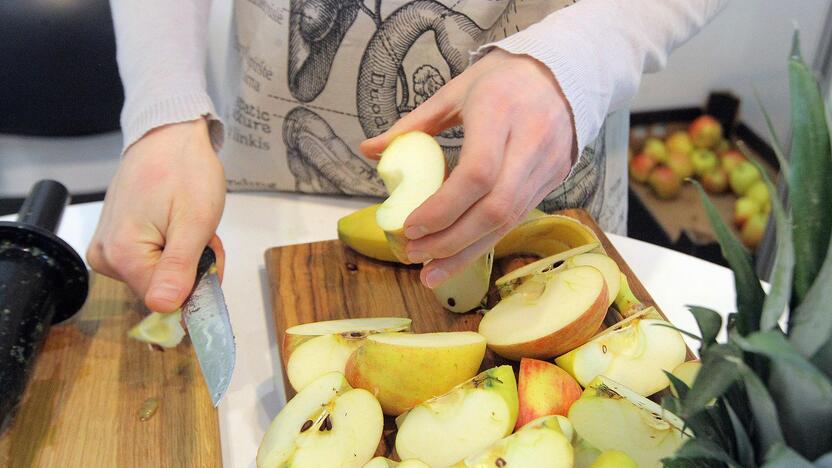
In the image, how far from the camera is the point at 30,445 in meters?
0.67

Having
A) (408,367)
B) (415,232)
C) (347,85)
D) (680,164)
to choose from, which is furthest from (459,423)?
(680,164)

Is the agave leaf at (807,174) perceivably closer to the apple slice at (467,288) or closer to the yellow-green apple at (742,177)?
the apple slice at (467,288)

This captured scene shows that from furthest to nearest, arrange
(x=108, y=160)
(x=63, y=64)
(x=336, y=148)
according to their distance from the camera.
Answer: (x=108, y=160) → (x=63, y=64) → (x=336, y=148)

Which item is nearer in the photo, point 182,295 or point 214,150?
point 182,295

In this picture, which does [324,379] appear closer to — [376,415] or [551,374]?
[376,415]

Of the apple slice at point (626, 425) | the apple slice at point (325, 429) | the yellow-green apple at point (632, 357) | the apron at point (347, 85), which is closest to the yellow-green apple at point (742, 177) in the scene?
the apron at point (347, 85)

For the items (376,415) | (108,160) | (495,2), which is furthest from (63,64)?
(376,415)

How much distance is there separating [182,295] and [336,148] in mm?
348

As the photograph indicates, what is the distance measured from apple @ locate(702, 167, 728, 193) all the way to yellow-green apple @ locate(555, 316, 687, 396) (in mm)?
1397

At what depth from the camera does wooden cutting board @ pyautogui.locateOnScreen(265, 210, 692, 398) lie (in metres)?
0.79

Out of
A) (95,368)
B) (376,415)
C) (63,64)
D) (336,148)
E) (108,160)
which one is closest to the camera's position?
(376,415)

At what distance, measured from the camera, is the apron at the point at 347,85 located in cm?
82

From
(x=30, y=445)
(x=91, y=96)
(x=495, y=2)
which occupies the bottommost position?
(x=91, y=96)

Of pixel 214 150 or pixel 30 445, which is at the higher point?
pixel 214 150
